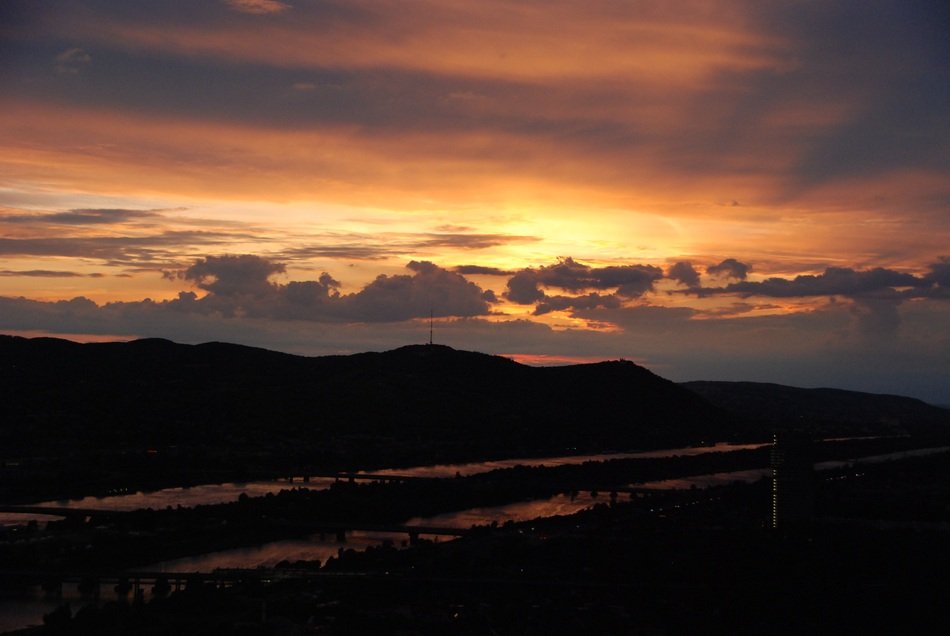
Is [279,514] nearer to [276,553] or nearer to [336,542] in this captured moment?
[336,542]

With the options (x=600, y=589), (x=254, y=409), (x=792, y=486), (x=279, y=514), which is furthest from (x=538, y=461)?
(x=600, y=589)

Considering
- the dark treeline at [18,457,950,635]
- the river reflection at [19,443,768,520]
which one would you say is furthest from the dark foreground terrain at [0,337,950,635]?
the river reflection at [19,443,768,520]

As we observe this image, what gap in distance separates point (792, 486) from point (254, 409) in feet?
306

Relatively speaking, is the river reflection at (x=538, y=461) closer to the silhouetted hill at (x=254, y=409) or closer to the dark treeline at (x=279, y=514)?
the dark treeline at (x=279, y=514)

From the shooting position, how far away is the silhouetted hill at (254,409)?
14025cm

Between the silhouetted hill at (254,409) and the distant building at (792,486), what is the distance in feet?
177

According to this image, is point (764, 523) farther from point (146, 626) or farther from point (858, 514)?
point (146, 626)

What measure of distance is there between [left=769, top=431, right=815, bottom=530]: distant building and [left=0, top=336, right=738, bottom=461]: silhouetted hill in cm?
5385

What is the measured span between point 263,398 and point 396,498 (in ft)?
287

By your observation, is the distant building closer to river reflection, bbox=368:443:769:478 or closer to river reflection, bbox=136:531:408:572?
river reflection, bbox=136:531:408:572

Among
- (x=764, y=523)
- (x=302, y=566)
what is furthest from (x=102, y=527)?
(x=764, y=523)

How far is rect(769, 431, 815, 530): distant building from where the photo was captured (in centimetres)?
8975

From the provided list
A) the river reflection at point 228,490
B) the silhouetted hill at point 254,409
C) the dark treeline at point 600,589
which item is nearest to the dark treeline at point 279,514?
the river reflection at point 228,490

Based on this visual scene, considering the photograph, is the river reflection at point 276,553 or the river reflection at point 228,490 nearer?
the river reflection at point 276,553
